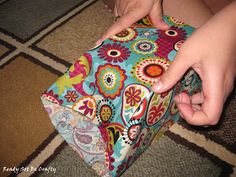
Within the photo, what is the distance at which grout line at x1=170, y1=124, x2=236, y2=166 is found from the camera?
0.45 metres

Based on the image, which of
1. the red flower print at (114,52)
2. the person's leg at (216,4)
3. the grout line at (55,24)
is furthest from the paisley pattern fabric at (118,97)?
the grout line at (55,24)

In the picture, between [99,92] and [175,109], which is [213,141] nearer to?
[175,109]

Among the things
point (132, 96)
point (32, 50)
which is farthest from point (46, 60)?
point (132, 96)

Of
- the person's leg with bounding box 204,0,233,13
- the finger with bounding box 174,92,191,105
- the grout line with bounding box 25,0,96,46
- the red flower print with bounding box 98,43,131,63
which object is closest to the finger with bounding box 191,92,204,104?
the finger with bounding box 174,92,191,105

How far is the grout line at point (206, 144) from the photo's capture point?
0.45m

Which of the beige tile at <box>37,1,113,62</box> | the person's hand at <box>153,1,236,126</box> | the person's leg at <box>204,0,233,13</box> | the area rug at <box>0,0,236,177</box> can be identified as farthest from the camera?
the beige tile at <box>37,1,113,62</box>

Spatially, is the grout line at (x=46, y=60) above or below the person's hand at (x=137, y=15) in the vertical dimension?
below

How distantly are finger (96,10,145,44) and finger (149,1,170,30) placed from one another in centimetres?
2

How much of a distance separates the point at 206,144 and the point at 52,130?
0.31 meters

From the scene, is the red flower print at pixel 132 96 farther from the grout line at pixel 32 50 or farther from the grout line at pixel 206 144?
the grout line at pixel 32 50

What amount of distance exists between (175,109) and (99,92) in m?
0.15

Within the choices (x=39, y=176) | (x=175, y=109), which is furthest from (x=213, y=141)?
(x=39, y=176)

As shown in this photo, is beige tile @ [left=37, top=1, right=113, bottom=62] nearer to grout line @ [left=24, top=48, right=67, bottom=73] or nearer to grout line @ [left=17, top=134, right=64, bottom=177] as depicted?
grout line @ [left=24, top=48, right=67, bottom=73]

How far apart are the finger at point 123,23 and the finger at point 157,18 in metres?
0.02
